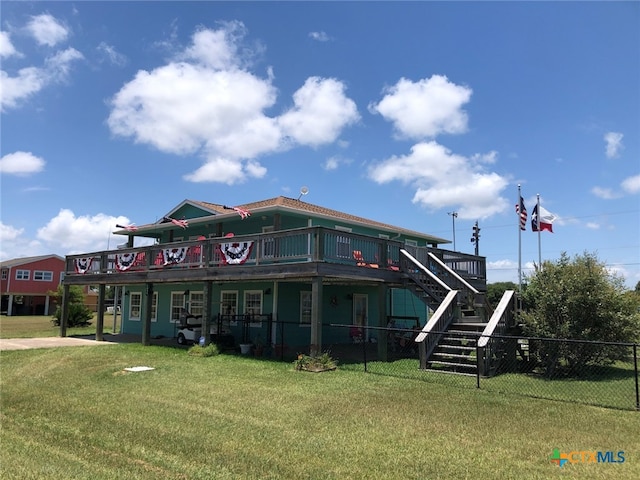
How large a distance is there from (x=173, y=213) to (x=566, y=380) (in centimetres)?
1771

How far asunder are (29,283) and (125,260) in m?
43.6

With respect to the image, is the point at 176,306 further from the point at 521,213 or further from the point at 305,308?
the point at 521,213

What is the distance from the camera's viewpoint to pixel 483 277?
18188mm

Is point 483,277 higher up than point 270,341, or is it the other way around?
point 483,277

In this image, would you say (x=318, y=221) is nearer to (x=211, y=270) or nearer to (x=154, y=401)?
(x=211, y=270)

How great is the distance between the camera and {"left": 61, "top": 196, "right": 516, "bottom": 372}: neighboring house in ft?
44.9

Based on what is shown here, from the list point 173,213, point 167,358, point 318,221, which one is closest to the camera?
point 167,358

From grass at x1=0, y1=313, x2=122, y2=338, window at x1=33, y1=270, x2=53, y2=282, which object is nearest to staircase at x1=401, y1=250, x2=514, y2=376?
grass at x1=0, y1=313, x2=122, y2=338

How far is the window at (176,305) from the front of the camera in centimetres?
2212

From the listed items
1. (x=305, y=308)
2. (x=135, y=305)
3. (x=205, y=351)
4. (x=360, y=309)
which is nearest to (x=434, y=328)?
(x=205, y=351)

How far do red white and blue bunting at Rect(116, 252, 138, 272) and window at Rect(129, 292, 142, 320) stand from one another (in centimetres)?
532

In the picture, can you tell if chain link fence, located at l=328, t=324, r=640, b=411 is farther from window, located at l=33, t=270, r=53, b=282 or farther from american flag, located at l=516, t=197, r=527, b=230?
window, located at l=33, t=270, r=53, b=282

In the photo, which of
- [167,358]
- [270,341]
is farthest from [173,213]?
[167,358]

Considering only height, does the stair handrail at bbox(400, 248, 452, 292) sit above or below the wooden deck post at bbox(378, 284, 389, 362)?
above
